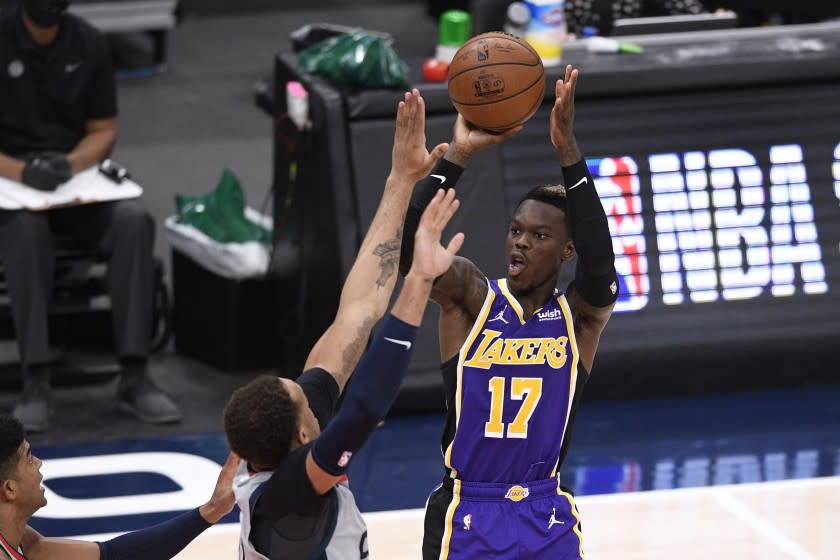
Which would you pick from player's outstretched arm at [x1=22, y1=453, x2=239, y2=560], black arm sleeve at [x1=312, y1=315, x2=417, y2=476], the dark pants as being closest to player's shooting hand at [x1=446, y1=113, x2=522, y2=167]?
black arm sleeve at [x1=312, y1=315, x2=417, y2=476]

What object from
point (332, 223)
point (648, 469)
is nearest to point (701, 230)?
point (648, 469)

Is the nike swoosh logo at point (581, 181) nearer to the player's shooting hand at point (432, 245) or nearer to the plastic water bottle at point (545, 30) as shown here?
the player's shooting hand at point (432, 245)

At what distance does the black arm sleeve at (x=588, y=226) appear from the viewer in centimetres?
380

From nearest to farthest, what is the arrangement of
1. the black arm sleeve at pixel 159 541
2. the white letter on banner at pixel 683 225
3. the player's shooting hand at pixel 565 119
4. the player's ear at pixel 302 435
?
the player's ear at pixel 302 435
the player's shooting hand at pixel 565 119
the black arm sleeve at pixel 159 541
the white letter on banner at pixel 683 225

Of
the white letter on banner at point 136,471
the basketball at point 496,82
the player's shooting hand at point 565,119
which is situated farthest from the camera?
the white letter on banner at point 136,471

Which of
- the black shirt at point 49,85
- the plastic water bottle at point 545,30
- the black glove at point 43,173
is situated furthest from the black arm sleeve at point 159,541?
the plastic water bottle at point 545,30

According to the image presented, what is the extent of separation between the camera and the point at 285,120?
6789mm

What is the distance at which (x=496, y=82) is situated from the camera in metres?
4.20

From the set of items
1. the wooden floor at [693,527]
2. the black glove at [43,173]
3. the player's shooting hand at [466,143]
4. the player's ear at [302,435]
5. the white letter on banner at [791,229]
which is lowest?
the wooden floor at [693,527]

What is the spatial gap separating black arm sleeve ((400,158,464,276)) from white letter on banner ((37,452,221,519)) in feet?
7.34

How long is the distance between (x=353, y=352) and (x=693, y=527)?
2220 mm

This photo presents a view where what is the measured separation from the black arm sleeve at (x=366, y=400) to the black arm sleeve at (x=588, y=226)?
2.88ft

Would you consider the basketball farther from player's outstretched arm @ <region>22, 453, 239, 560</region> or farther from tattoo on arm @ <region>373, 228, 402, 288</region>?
player's outstretched arm @ <region>22, 453, 239, 560</region>

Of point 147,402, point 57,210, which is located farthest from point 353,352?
point 57,210
